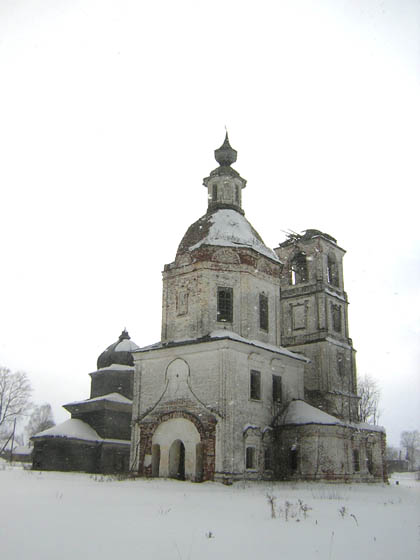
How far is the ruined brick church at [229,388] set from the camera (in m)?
22.4

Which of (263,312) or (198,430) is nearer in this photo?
(198,430)

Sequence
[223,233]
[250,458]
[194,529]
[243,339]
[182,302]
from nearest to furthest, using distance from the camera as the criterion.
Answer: [194,529], [250,458], [243,339], [182,302], [223,233]

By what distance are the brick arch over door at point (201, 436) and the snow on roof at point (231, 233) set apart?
764 cm

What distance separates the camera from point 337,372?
98.9 feet

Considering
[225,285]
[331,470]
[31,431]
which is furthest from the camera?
[31,431]

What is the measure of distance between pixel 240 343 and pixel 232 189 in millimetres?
9433

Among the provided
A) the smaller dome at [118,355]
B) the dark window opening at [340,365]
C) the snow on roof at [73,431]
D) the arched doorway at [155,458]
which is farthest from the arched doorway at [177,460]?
the dark window opening at [340,365]

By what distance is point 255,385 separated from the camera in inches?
939

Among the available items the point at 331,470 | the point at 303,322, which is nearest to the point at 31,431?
the point at 303,322

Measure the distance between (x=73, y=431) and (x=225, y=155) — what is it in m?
16.5

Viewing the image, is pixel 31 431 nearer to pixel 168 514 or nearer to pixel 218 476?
pixel 218 476

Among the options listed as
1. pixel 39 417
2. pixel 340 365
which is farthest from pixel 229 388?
pixel 39 417

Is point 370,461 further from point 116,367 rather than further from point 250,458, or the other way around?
point 116,367

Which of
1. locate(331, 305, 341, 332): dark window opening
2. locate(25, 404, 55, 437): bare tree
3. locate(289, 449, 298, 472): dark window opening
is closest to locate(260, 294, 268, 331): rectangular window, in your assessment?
locate(289, 449, 298, 472): dark window opening
